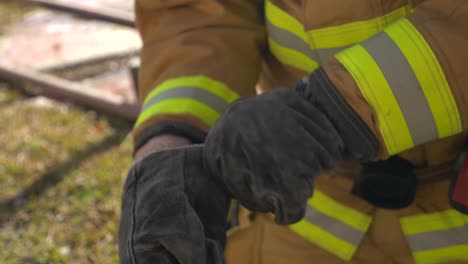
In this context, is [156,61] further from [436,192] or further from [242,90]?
[436,192]

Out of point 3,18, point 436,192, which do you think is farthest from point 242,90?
point 3,18

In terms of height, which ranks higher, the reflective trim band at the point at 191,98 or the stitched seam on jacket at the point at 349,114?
the stitched seam on jacket at the point at 349,114

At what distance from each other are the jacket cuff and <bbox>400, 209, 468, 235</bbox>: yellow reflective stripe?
47 cm

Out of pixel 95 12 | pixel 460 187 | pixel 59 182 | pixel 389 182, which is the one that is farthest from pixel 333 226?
pixel 95 12

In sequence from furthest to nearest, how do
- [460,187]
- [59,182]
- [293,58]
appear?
[59,182]
[293,58]
[460,187]

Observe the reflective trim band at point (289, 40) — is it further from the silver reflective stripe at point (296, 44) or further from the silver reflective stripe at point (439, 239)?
the silver reflective stripe at point (439, 239)

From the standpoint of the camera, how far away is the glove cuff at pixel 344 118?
1177mm

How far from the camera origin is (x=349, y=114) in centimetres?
118

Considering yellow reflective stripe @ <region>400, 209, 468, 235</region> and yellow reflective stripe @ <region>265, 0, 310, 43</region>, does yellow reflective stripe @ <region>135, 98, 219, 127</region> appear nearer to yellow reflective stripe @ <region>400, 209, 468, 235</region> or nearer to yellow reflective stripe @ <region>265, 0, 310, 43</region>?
yellow reflective stripe @ <region>265, 0, 310, 43</region>

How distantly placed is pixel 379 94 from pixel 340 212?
1.46 feet

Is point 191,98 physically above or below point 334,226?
above

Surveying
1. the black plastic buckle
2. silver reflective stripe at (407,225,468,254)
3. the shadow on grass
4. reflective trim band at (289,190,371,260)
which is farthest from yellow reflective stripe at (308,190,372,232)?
the shadow on grass

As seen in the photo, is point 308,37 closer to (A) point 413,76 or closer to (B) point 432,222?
(A) point 413,76

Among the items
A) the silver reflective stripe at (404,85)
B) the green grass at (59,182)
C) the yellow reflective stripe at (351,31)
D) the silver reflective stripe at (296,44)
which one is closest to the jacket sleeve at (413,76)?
the silver reflective stripe at (404,85)
